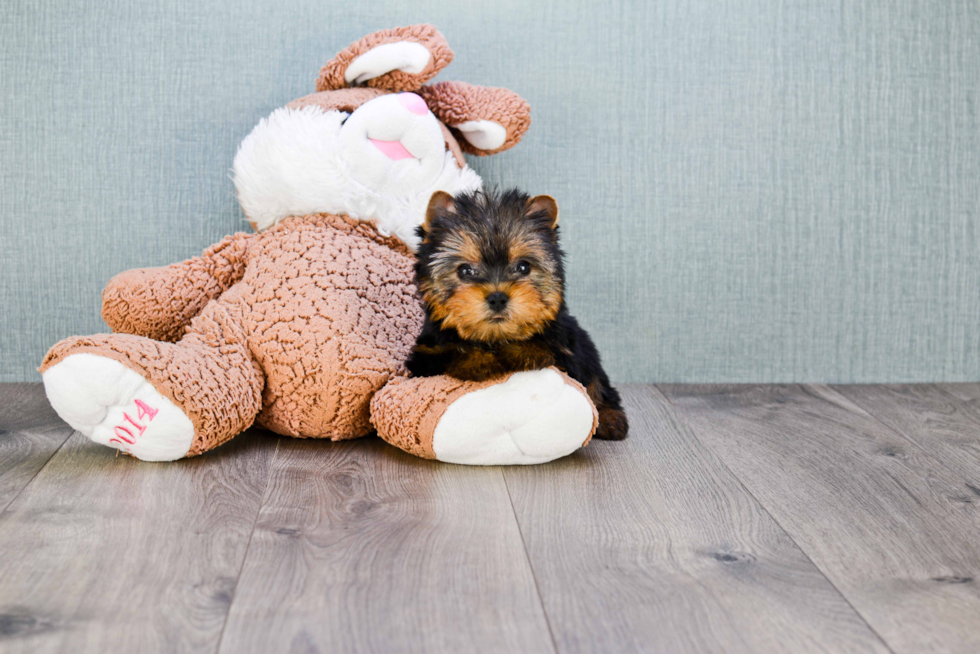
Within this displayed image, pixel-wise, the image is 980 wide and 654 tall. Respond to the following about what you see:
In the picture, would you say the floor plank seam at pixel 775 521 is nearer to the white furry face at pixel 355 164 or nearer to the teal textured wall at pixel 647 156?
the teal textured wall at pixel 647 156

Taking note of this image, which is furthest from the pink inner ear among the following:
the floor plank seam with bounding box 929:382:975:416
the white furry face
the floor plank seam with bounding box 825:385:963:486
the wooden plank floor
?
the floor plank seam with bounding box 929:382:975:416

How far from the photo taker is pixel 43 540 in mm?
1245

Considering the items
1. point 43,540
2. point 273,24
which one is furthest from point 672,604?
point 273,24

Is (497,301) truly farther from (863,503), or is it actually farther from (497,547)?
(863,503)

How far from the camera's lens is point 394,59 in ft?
6.19

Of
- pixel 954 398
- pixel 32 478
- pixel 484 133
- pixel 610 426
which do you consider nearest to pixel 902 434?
pixel 954 398

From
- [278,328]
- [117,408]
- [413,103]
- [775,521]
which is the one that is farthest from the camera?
[413,103]

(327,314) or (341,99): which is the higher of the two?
(341,99)

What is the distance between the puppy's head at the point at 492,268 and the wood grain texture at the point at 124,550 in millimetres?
477

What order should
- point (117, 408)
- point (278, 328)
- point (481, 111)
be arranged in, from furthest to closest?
point (481, 111) < point (278, 328) < point (117, 408)

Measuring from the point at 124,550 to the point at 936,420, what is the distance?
1.81m

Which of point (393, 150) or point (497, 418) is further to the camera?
point (393, 150)

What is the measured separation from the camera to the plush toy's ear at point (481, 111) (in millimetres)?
2010

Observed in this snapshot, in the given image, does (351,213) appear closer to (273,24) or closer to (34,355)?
(273,24)
